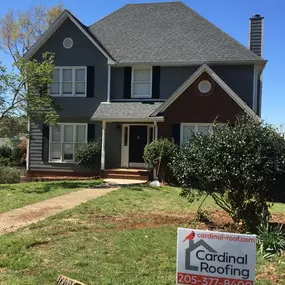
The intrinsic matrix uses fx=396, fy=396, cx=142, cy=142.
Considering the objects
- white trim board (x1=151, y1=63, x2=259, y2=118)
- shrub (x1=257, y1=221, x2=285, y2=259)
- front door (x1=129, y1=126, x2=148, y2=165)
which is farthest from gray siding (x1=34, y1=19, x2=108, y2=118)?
shrub (x1=257, y1=221, x2=285, y2=259)

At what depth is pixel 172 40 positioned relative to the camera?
67.9 feet

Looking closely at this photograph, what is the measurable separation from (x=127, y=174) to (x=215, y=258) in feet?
48.1

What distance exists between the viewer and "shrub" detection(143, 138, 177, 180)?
16.7m

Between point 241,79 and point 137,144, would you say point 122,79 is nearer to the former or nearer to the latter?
point 137,144

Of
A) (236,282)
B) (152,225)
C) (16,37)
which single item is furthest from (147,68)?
(16,37)

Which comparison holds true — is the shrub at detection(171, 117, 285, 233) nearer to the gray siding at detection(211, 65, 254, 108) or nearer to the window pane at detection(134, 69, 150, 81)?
the gray siding at detection(211, 65, 254, 108)

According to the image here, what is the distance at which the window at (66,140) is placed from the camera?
20109 mm

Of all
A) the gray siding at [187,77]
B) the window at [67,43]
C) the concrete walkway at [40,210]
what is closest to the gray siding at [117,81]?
the gray siding at [187,77]

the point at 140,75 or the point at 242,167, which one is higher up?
the point at 140,75

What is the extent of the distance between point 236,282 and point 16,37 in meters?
40.4

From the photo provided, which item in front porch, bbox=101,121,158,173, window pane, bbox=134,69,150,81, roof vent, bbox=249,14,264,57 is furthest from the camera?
roof vent, bbox=249,14,264,57

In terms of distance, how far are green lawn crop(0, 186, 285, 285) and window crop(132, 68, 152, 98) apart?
10.6 m

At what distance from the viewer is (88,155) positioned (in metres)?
19.0

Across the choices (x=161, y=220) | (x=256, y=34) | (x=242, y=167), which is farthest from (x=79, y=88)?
(x=242, y=167)
